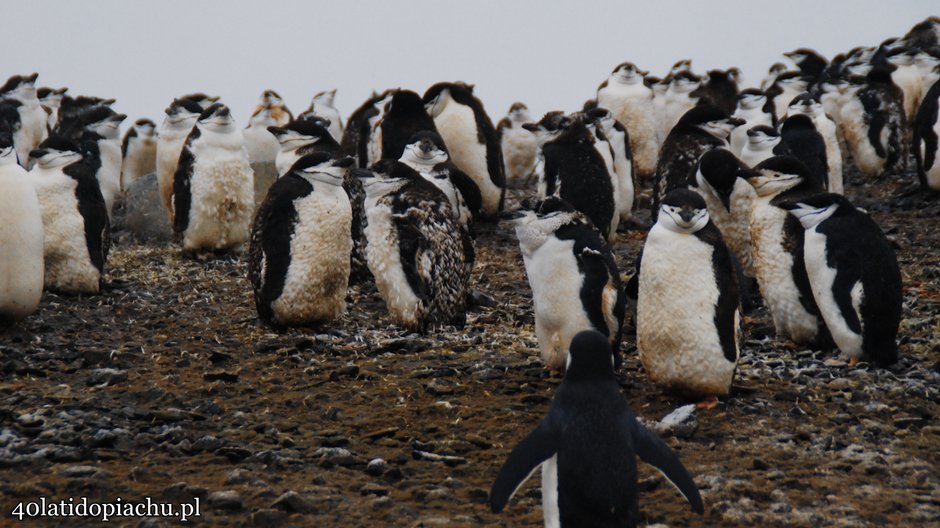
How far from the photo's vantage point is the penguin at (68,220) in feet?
24.3

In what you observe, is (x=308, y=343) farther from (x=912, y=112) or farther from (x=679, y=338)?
(x=912, y=112)

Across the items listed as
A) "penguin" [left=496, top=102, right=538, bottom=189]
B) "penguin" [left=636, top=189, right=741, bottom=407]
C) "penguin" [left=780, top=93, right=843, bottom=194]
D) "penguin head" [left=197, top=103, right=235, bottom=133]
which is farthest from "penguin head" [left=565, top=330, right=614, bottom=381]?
"penguin" [left=496, top=102, right=538, bottom=189]

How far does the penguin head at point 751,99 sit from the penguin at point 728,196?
4.68m

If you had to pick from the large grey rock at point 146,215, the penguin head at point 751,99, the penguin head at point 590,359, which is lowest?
the large grey rock at point 146,215

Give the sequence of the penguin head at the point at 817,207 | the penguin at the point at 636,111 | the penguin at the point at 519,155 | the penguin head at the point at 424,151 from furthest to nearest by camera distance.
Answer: the penguin at the point at 519,155 < the penguin at the point at 636,111 < the penguin head at the point at 424,151 < the penguin head at the point at 817,207

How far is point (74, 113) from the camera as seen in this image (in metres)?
12.7

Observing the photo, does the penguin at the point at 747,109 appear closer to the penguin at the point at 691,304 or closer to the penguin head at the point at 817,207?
the penguin head at the point at 817,207

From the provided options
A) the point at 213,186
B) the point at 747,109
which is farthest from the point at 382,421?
the point at 747,109

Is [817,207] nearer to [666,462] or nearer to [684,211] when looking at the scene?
[684,211]

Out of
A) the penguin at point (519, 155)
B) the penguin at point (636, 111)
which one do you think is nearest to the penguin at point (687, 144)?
the penguin at point (636, 111)

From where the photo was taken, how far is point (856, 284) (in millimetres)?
5621

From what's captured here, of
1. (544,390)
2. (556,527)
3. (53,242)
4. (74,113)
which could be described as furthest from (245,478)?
(74,113)

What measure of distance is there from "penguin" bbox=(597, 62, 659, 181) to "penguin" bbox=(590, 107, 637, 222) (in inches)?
74.1

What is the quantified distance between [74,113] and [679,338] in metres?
9.84
